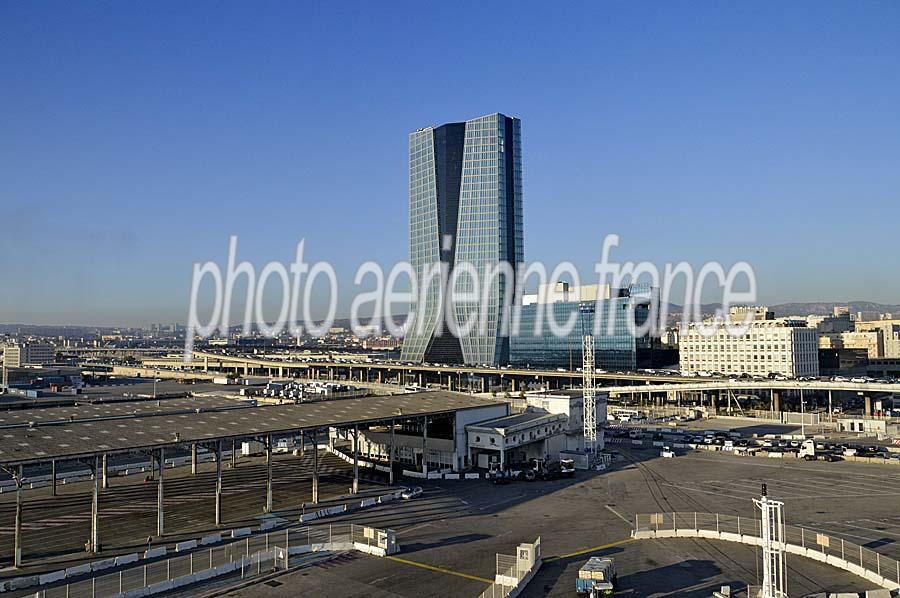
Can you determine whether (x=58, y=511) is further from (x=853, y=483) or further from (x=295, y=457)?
(x=853, y=483)

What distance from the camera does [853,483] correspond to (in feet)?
168

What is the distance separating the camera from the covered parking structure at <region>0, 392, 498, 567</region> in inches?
1357

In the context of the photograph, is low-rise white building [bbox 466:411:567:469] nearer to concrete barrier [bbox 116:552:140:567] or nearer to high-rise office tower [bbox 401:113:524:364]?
concrete barrier [bbox 116:552:140:567]

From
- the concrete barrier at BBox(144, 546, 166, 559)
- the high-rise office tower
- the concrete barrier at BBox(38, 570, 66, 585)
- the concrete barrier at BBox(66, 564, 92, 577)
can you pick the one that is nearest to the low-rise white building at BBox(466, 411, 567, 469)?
the concrete barrier at BBox(144, 546, 166, 559)

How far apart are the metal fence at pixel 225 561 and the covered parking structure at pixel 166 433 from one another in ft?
14.8

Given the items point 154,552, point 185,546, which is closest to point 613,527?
point 185,546

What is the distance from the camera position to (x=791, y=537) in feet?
117

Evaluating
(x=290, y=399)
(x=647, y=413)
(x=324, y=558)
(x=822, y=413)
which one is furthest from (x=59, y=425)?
(x=822, y=413)

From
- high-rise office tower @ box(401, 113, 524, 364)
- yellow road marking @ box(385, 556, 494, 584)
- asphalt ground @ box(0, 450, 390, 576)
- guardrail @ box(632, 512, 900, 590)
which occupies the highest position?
high-rise office tower @ box(401, 113, 524, 364)

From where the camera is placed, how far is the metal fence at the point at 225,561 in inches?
1128

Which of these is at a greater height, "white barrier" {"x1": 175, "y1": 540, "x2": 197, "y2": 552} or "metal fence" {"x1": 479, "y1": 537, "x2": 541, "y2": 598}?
"metal fence" {"x1": 479, "y1": 537, "x2": 541, "y2": 598}

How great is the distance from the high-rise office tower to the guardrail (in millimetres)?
125739

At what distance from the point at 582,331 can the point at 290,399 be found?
6987cm

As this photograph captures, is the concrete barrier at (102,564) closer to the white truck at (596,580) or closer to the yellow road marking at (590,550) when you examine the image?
the yellow road marking at (590,550)
